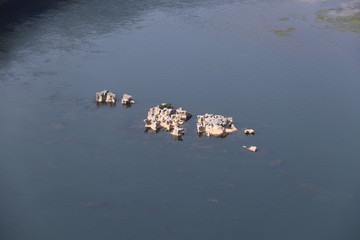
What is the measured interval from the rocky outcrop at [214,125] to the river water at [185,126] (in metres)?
1.90

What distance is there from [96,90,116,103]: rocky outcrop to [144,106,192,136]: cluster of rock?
1078 centimetres

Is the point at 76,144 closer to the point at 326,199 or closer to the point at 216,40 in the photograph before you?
the point at 326,199

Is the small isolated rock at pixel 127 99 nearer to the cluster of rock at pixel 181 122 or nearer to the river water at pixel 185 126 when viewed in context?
the river water at pixel 185 126

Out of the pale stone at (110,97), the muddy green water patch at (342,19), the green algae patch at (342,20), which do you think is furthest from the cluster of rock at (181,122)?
the muddy green water patch at (342,19)

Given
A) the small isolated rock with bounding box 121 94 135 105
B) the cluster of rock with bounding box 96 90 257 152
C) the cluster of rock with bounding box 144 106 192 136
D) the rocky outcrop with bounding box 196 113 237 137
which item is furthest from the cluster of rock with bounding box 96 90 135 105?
the rocky outcrop with bounding box 196 113 237 137

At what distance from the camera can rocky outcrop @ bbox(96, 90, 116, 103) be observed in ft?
470

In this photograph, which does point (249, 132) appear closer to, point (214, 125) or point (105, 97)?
point (214, 125)

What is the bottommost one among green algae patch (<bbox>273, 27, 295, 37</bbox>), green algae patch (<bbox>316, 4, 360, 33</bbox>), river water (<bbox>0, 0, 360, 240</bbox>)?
river water (<bbox>0, 0, 360, 240</bbox>)

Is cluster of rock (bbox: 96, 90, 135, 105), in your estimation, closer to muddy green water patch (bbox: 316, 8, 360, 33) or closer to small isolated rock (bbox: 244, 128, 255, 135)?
small isolated rock (bbox: 244, 128, 255, 135)

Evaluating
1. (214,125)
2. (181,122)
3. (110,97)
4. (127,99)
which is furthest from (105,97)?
(214,125)

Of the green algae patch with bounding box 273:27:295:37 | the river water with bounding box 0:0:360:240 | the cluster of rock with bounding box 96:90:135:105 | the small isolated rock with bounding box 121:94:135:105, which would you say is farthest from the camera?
the green algae patch with bounding box 273:27:295:37

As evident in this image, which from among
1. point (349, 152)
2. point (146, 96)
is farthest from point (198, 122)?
point (349, 152)

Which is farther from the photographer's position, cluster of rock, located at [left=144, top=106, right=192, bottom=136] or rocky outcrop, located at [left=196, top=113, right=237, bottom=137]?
cluster of rock, located at [left=144, top=106, right=192, bottom=136]

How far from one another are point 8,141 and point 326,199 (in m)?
60.1
